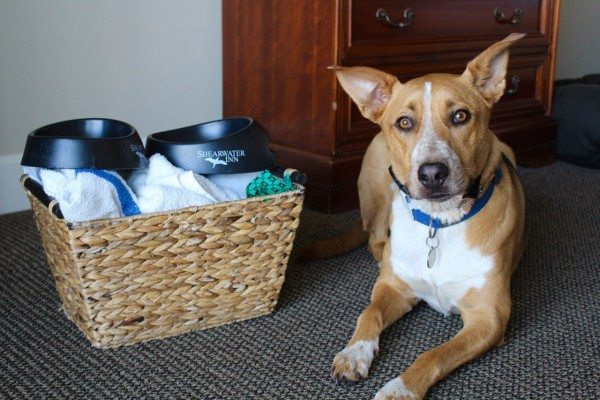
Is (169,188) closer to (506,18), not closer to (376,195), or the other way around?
(376,195)

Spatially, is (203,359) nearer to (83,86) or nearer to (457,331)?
(457,331)

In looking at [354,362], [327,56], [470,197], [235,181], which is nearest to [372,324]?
[354,362]

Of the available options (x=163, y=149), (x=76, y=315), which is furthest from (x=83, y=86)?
(x=76, y=315)

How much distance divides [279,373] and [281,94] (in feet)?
4.54

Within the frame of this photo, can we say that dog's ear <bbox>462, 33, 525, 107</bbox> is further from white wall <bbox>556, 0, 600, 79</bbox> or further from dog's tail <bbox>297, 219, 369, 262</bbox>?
white wall <bbox>556, 0, 600, 79</bbox>

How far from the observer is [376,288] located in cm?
180

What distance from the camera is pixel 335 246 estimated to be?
215 centimetres

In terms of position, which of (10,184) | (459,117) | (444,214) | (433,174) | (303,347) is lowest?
(303,347)

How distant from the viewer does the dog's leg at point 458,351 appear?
4.60 feet

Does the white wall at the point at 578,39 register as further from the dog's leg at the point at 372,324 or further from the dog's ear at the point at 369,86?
the dog's leg at the point at 372,324

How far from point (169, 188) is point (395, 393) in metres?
0.67

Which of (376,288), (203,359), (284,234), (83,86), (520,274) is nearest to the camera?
(203,359)

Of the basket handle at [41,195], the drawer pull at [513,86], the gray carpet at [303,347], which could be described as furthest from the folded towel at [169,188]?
the drawer pull at [513,86]

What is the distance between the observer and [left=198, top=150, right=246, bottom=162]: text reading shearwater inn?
1.68m
